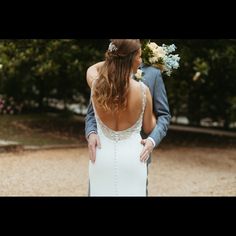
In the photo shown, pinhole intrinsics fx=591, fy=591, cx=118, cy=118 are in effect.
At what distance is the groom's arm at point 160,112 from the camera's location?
340 centimetres

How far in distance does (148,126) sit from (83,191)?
4.44 m

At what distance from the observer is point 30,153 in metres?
10.5

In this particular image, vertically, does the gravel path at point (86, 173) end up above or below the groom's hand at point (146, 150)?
below

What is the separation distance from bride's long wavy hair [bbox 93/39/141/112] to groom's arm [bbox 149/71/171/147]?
0.30 m

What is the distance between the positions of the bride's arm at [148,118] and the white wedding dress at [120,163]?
38mm

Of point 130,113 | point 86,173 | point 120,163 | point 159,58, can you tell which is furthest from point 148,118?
point 86,173

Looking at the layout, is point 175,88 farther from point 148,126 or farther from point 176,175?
point 148,126

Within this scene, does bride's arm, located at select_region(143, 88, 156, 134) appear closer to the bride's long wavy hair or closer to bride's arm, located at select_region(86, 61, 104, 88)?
the bride's long wavy hair

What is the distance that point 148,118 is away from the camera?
3352 mm

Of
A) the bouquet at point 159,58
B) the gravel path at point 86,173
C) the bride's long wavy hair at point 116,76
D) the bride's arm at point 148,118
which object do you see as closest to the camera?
the bride's long wavy hair at point 116,76

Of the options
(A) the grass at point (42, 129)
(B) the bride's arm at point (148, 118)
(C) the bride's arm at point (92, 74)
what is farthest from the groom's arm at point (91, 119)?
(A) the grass at point (42, 129)

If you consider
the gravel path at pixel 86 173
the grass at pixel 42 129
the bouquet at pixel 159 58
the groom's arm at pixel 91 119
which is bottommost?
the gravel path at pixel 86 173

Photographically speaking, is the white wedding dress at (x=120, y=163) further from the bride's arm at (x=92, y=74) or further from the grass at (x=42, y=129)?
the grass at (x=42, y=129)

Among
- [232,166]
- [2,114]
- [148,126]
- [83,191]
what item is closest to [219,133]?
[232,166]
